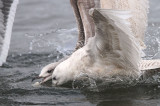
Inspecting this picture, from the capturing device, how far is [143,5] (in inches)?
397

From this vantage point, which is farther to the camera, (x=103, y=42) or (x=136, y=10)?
(x=136, y=10)

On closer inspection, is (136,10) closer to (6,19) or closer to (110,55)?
(110,55)

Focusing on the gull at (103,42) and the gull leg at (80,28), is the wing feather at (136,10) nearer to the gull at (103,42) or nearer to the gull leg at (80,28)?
the gull at (103,42)

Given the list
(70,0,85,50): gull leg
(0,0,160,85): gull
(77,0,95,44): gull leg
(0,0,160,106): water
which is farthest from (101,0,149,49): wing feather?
(0,0,160,106): water

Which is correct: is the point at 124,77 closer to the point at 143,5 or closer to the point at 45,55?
the point at 143,5

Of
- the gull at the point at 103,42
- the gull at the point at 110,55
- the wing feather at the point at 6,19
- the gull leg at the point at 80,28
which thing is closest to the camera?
the gull at the point at 103,42

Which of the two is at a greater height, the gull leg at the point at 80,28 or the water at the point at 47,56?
the gull leg at the point at 80,28

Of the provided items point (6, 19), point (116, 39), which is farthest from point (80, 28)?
point (116, 39)

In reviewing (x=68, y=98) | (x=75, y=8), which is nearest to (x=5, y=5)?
(x=75, y=8)

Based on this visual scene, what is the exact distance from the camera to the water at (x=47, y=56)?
29.5 feet

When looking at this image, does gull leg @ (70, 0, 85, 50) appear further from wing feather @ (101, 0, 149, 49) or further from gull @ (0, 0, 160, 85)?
wing feather @ (101, 0, 149, 49)

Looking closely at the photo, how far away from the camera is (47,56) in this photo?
11.5m

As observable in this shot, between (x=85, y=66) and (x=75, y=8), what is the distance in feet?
4.29

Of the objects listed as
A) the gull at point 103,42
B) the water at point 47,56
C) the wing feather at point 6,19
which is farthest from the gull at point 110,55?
the wing feather at point 6,19
